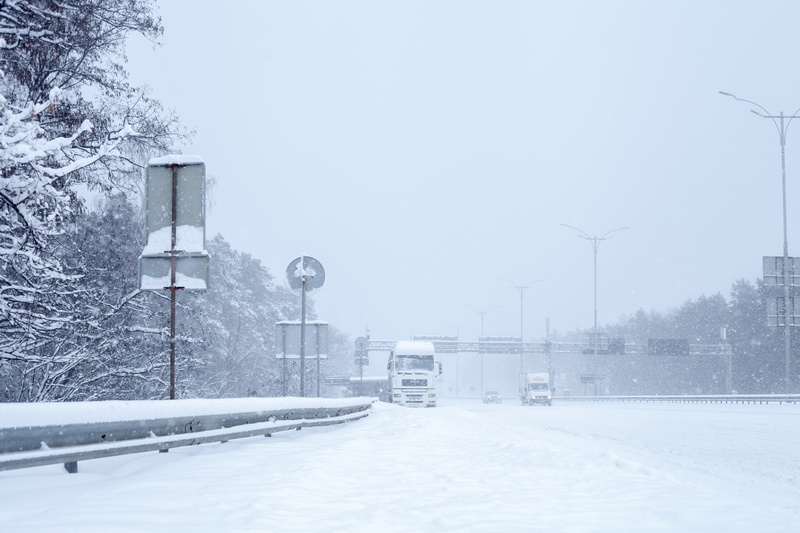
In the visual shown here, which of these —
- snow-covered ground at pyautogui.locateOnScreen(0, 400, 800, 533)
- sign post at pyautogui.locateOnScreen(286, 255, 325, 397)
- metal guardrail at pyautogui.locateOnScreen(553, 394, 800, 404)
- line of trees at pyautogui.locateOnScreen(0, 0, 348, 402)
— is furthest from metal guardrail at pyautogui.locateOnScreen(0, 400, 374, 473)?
metal guardrail at pyautogui.locateOnScreen(553, 394, 800, 404)

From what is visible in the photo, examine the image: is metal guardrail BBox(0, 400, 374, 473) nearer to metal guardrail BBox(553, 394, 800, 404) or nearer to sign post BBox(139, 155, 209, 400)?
sign post BBox(139, 155, 209, 400)

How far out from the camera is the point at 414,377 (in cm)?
3897

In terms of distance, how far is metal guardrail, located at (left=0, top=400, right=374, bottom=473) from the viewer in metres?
5.36

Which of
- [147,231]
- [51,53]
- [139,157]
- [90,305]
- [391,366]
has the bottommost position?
[391,366]

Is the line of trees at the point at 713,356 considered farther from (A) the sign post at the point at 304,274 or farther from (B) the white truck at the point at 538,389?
(A) the sign post at the point at 304,274

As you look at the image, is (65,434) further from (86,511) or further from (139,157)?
Answer: (139,157)

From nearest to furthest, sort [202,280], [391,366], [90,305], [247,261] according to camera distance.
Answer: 1. [202,280]
2. [90,305]
3. [391,366]
4. [247,261]

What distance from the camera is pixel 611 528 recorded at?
4961 mm

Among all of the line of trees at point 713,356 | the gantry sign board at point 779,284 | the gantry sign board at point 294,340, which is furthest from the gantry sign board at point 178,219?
the line of trees at point 713,356

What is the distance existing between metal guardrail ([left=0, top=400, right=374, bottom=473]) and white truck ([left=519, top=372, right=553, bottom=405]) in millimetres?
53172

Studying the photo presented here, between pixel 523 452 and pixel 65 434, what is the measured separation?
5730 millimetres

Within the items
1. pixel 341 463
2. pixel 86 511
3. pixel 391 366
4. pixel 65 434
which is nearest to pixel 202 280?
pixel 341 463

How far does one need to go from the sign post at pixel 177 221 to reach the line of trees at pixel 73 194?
86 centimetres

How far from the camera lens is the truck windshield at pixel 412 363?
128 ft
